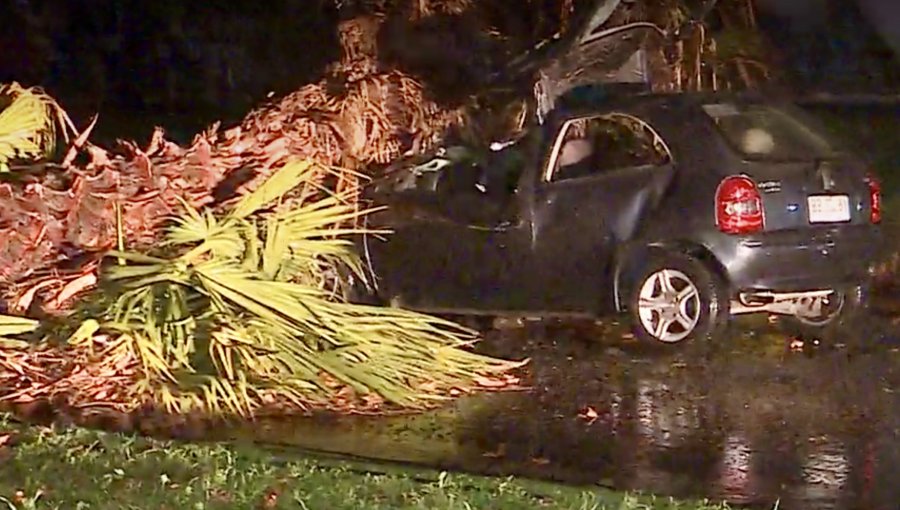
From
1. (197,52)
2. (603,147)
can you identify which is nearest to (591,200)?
(603,147)

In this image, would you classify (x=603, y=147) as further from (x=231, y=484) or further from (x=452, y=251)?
(x=231, y=484)

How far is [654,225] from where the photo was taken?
9.60 metres

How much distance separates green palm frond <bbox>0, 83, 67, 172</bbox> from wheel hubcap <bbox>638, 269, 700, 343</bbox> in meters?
3.62

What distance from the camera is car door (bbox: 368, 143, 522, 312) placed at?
10.2m

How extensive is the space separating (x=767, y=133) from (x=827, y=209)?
552mm

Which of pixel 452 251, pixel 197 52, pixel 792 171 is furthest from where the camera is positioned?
pixel 197 52

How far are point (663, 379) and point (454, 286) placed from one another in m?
1.69

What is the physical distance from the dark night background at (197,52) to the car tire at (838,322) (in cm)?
213

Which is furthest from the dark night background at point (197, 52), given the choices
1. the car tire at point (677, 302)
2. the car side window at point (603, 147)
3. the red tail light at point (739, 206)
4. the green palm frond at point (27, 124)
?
the car tire at point (677, 302)

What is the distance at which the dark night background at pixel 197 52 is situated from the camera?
11.8 metres

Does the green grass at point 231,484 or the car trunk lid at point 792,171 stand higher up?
the car trunk lid at point 792,171

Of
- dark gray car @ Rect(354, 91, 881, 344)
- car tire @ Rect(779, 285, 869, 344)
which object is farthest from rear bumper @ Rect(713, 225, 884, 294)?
car tire @ Rect(779, 285, 869, 344)

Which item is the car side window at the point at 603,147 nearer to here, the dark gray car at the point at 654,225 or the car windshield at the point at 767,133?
the dark gray car at the point at 654,225

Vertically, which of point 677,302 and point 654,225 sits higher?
point 654,225
